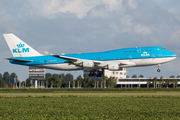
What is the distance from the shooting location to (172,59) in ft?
208

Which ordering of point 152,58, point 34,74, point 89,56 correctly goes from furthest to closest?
point 34,74 < point 89,56 < point 152,58

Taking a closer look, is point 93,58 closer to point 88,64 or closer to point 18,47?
point 88,64

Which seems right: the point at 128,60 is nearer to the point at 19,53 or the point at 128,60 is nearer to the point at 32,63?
the point at 32,63

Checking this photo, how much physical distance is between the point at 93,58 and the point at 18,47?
23674 mm

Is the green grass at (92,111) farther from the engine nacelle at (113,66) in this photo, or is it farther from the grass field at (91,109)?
the engine nacelle at (113,66)

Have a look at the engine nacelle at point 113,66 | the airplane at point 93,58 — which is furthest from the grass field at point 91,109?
the engine nacelle at point 113,66

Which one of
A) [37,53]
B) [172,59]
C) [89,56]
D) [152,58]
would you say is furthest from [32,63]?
[172,59]

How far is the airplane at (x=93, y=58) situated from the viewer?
2484 inches

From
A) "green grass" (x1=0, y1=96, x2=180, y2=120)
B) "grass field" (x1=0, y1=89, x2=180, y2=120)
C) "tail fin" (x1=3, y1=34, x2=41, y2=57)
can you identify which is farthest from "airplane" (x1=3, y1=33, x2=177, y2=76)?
"green grass" (x1=0, y1=96, x2=180, y2=120)

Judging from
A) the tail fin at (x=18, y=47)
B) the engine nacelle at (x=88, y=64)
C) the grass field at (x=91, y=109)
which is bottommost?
the grass field at (x=91, y=109)

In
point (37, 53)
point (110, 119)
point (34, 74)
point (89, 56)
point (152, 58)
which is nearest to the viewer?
point (110, 119)

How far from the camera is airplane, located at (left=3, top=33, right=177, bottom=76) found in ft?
207

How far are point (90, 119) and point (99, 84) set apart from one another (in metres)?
174

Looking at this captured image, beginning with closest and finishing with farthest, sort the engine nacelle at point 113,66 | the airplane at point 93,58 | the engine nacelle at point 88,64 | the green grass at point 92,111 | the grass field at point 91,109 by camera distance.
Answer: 1. the green grass at point 92,111
2. the grass field at point 91,109
3. the airplane at point 93,58
4. the engine nacelle at point 113,66
5. the engine nacelle at point 88,64
